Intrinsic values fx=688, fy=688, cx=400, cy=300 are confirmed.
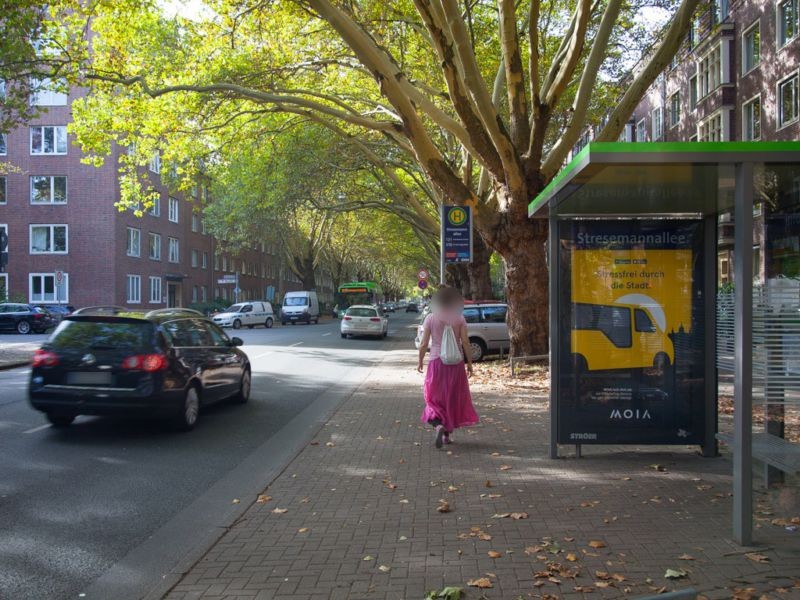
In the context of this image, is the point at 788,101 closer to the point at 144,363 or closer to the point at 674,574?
the point at 144,363

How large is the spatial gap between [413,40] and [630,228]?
13.2 metres

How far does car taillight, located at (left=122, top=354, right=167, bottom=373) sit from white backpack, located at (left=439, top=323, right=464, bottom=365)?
3.34 meters

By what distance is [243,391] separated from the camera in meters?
10.9

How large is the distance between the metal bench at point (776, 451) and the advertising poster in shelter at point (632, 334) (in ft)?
3.58

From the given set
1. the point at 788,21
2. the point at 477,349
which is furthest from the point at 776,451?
the point at 788,21

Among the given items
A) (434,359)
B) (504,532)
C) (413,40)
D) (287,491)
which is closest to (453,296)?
(434,359)

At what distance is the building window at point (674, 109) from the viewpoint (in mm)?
36406

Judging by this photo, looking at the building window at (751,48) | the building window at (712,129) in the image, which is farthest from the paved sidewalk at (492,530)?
the building window at (712,129)

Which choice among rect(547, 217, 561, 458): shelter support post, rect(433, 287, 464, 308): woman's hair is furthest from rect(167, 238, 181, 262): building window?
rect(547, 217, 561, 458): shelter support post

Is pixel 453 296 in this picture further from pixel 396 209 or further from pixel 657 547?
pixel 396 209

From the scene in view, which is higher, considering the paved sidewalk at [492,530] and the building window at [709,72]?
the building window at [709,72]

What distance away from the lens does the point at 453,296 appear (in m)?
7.61

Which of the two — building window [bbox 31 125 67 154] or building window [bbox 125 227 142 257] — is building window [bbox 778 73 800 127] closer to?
building window [bbox 125 227 142 257]

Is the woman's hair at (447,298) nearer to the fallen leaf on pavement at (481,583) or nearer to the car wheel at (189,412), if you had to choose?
the car wheel at (189,412)
